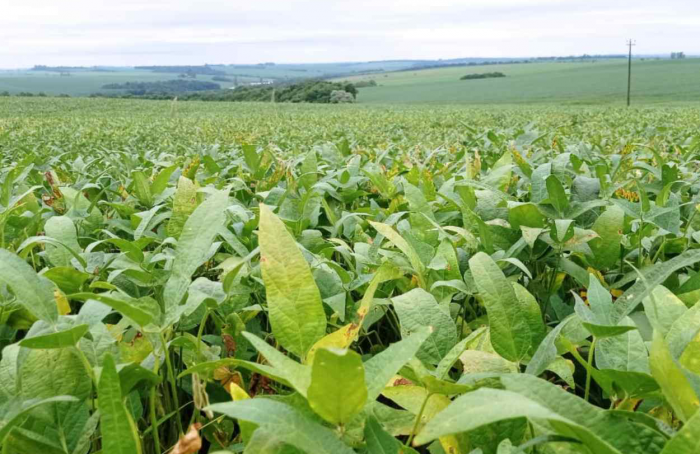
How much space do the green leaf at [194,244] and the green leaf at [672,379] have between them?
55 centimetres

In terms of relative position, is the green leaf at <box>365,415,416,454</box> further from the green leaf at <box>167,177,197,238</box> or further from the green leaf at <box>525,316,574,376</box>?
the green leaf at <box>167,177,197,238</box>

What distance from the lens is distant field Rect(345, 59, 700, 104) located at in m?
46.2

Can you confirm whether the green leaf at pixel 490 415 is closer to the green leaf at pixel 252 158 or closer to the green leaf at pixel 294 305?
the green leaf at pixel 294 305

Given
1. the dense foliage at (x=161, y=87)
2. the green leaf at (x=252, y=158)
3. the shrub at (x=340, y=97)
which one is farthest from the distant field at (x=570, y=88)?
the green leaf at (x=252, y=158)

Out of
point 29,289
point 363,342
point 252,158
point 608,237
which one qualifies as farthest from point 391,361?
point 252,158

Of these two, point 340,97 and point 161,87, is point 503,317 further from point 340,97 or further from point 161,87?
point 161,87

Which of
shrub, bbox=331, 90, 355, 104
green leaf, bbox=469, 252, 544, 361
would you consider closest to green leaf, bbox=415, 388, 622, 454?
green leaf, bbox=469, 252, 544, 361

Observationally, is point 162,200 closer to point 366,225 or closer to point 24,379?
point 366,225

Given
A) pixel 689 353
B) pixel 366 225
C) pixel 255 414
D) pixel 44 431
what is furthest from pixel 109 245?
pixel 689 353

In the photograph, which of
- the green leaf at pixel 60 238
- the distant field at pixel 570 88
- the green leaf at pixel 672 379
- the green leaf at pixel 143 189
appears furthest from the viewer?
the distant field at pixel 570 88

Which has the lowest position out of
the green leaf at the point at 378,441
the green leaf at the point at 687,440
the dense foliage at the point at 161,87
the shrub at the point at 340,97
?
the green leaf at the point at 378,441

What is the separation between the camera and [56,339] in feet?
2.06

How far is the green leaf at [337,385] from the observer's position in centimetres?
50

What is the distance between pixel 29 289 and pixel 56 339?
13cm
